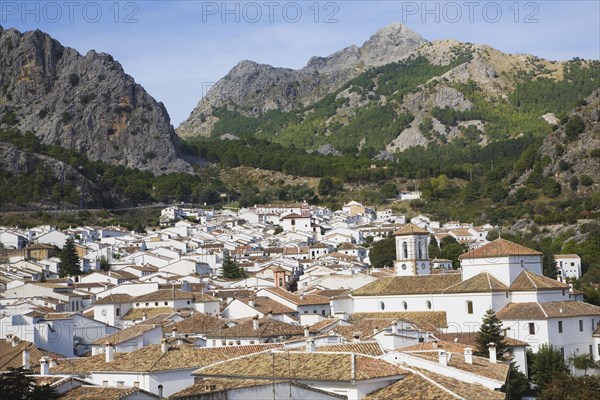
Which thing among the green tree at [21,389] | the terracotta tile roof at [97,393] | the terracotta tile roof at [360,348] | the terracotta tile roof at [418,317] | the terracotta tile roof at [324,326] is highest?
the green tree at [21,389]

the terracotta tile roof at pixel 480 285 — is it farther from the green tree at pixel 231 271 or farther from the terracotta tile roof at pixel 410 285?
the green tree at pixel 231 271

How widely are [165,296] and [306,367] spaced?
108 feet

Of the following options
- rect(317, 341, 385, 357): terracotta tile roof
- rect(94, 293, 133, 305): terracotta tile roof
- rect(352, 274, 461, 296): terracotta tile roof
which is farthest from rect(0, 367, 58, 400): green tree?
rect(94, 293, 133, 305): terracotta tile roof

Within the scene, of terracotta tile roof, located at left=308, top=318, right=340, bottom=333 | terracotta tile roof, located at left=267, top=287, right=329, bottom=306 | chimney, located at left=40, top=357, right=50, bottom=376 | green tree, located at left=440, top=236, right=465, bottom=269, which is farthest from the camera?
green tree, located at left=440, top=236, right=465, bottom=269

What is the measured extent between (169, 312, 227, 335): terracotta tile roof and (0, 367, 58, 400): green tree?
64.2 ft

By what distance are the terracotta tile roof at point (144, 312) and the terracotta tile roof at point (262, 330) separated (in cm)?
1194

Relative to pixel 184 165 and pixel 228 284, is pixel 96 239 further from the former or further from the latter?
pixel 184 165

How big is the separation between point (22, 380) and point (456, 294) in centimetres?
2735

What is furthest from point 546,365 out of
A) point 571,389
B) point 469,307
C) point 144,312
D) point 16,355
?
point 144,312

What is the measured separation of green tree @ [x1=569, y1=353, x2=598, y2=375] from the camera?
41594 mm

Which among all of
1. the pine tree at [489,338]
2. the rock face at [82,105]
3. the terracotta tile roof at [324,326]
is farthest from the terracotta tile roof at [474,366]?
the rock face at [82,105]

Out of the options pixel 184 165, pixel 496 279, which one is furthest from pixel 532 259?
pixel 184 165

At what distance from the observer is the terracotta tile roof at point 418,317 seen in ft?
148

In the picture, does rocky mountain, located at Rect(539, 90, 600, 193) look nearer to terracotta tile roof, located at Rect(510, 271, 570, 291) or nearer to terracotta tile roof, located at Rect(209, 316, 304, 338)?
terracotta tile roof, located at Rect(510, 271, 570, 291)
